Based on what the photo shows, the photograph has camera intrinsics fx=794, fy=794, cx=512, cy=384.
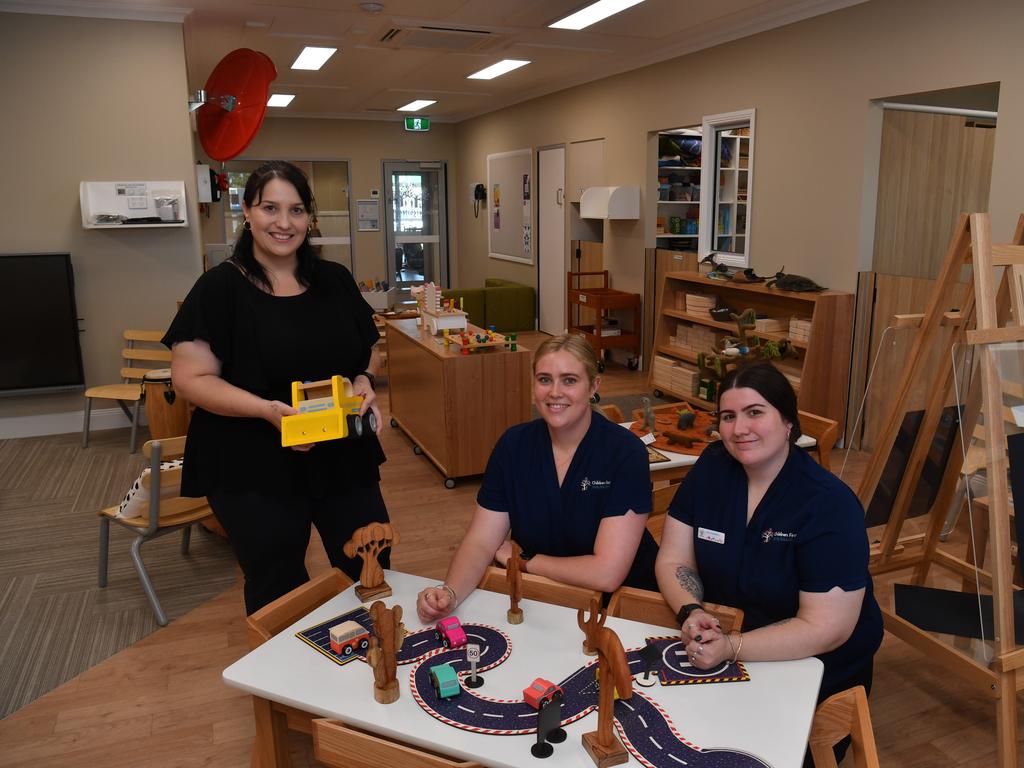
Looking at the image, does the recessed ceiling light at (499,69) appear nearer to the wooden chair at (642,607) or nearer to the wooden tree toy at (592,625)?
the wooden chair at (642,607)

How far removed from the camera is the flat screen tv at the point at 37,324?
558 centimetres

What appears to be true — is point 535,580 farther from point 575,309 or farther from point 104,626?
point 575,309

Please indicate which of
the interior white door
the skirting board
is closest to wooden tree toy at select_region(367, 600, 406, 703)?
the skirting board

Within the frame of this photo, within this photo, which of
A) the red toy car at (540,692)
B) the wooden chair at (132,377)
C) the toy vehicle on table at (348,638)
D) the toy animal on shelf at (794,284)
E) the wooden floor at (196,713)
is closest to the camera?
the red toy car at (540,692)

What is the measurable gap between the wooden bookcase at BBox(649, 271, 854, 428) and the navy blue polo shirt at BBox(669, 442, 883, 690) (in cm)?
346

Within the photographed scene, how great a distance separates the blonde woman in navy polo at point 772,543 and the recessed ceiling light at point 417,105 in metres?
9.01

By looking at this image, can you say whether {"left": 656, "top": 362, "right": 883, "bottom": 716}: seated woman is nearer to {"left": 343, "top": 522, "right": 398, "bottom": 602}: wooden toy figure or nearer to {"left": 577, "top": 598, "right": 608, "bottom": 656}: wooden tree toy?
{"left": 577, "top": 598, "right": 608, "bottom": 656}: wooden tree toy

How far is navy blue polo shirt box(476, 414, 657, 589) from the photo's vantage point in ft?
7.18

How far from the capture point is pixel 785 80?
5.62m

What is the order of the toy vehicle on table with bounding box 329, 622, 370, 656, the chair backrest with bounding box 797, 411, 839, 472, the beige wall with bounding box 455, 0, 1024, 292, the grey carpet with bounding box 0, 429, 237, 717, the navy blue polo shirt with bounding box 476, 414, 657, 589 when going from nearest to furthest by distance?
the toy vehicle on table with bounding box 329, 622, 370, 656
the navy blue polo shirt with bounding box 476, 414, 657, 589
the grey carpet with bounding box 0, 429, 237, 717
the chair backrest with bounding box 797, 411, 839, 472
the beige wall with bounding box 455, 0, 1024, 292

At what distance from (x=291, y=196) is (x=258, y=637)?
1.12 m

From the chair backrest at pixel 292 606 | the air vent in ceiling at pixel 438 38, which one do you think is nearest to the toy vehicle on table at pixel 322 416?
the chair backrest at pixel 292 606

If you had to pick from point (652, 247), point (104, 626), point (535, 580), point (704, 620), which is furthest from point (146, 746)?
point (652, 247)

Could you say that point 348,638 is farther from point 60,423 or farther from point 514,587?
point 60,423
